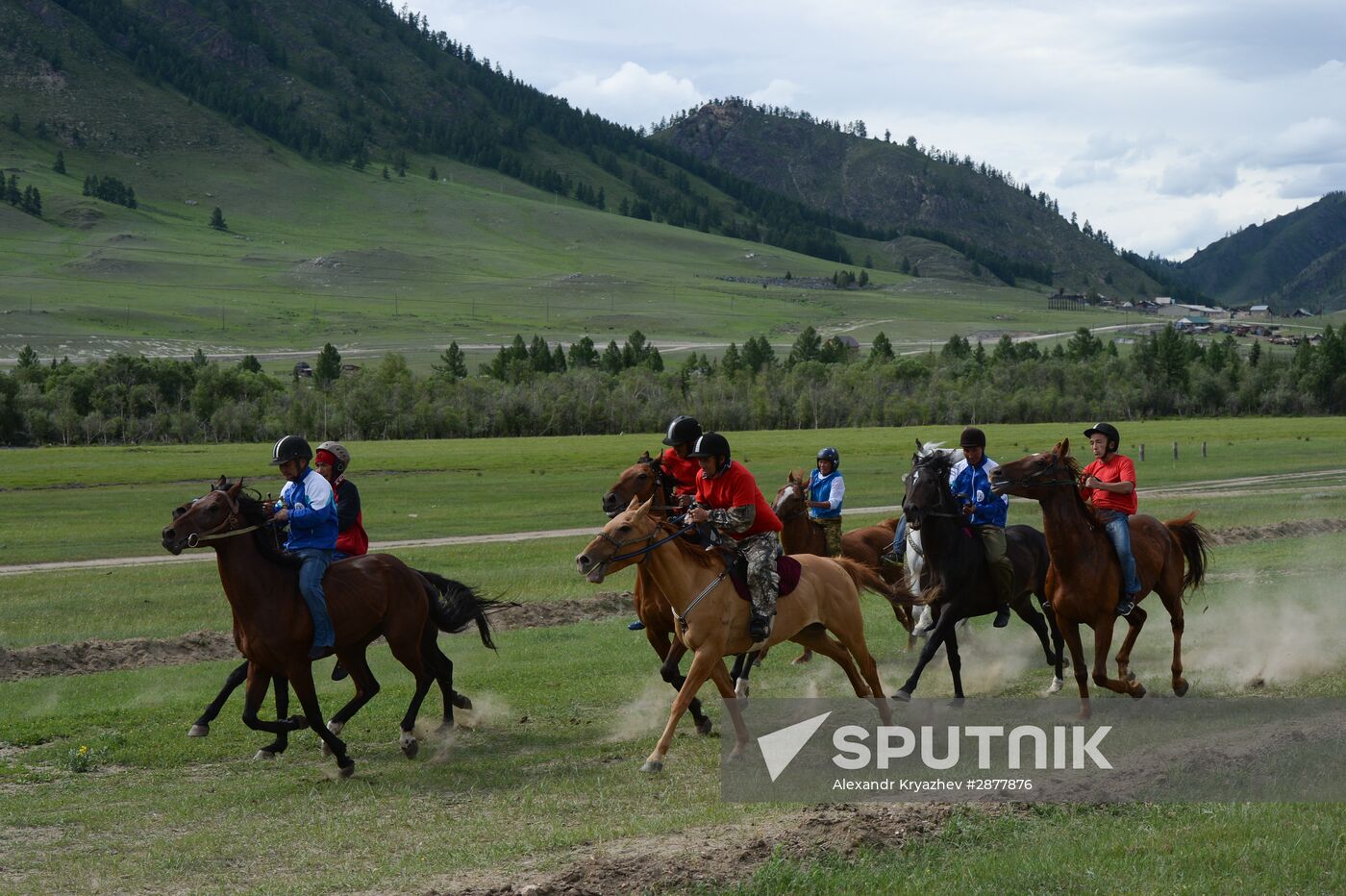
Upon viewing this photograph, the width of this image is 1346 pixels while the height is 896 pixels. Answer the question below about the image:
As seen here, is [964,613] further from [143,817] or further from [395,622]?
[143,817]

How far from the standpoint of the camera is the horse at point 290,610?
12062 mm

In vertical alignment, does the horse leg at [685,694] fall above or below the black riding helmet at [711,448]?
below

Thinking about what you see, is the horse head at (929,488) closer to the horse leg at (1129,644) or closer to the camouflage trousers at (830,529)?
the horse leg at (1129,644)

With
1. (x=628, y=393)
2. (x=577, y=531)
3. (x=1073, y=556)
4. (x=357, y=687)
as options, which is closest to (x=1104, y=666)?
(x=1073, y=556)

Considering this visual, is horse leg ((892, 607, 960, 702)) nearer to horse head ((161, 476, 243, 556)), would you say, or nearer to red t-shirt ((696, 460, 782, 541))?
red t-shirt ((696, 460, 782, 541))

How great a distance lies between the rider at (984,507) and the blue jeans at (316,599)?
722 centimetres

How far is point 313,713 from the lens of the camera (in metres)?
12.1

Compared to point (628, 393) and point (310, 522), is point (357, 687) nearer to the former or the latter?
point (310, 522)

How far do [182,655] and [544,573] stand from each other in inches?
391

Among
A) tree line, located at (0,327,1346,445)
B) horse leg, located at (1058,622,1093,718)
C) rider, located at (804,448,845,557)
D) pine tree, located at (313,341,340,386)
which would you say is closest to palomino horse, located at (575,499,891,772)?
horse leg, located at (1058,622,1093,718)

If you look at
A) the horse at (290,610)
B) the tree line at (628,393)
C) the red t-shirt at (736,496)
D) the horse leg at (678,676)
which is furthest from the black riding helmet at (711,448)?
the tree line at (628,393)

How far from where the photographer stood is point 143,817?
10.6 m

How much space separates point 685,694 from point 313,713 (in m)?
3.59

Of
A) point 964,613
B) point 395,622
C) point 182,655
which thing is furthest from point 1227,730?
point 182,655
